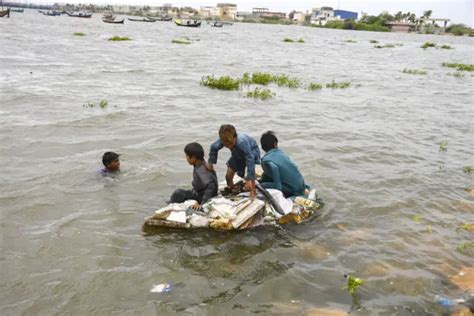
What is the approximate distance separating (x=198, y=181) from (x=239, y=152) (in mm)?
787

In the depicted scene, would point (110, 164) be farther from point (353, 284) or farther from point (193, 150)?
point (353, 284)

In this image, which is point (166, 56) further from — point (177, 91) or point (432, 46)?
point (432, 46)

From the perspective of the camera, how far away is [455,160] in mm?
10609

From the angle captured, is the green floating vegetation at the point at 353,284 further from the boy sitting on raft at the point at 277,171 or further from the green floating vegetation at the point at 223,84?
the green floating vegetation at the point at 223,84

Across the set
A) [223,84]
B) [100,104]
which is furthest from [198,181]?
[223,84]

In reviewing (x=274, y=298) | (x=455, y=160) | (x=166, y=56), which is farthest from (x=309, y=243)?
(x=166, y=56)

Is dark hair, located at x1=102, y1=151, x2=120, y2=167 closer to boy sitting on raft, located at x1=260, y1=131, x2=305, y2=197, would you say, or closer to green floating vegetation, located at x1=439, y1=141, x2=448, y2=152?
boy sitting on raft, located at x1=260, y1=131, x2=305, y2=197

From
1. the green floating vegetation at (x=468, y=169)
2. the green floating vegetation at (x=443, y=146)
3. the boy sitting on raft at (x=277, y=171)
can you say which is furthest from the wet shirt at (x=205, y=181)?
the green floating vegetation at (x=443, y=146)

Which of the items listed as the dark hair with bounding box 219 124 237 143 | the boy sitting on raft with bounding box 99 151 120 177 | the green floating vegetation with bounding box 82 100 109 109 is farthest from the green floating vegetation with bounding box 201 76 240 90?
the dark hair with bounding box 219 124 237 143

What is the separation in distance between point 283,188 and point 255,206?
91 centimetres

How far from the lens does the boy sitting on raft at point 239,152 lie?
623 centimetres

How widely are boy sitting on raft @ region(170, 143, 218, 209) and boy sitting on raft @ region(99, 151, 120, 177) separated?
202 centimetres

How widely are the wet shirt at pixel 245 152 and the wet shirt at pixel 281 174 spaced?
0.23 metres

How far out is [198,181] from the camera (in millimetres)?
6691
